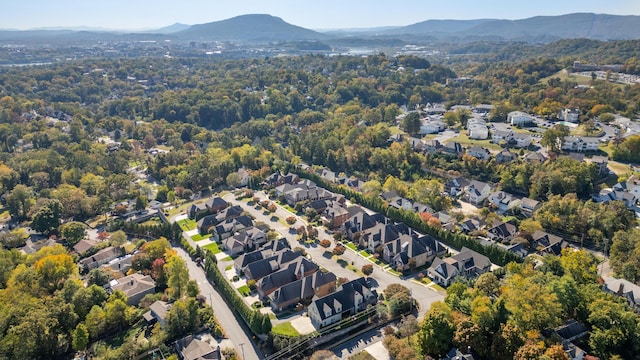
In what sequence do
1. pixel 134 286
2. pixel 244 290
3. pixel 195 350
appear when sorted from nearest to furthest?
pixel 195 350
pixel 134 286
pixel 244 290

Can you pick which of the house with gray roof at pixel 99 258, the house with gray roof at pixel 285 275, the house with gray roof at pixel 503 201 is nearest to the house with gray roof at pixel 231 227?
the house with gray roof at pixel 99 258

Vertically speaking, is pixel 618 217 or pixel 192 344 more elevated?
pixel 618 217

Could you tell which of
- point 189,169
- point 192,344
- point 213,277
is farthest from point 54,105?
point 192,344

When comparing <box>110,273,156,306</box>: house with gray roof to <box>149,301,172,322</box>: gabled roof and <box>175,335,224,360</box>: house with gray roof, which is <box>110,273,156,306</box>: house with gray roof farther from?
<box>175,335,224,360</box>: house with gray roof

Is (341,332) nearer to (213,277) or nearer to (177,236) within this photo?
(213,277)

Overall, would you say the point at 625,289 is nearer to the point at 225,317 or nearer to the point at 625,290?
the point at 625,290

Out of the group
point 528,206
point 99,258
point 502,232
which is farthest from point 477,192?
point 99,258

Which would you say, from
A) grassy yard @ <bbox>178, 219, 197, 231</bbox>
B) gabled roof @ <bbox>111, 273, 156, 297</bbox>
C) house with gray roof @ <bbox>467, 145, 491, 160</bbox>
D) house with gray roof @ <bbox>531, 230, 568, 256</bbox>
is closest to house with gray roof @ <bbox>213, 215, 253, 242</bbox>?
grassy yard @ <bbox>178, 219, 197, 231</bbox>
